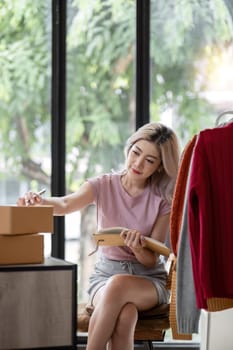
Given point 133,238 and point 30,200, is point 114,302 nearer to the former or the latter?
point 133,238

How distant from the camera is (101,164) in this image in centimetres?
373

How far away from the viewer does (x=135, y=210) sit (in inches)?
128

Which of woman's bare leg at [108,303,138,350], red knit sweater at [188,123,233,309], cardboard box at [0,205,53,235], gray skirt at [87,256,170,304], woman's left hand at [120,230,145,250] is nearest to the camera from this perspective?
red knit sweater at [188,123,233,309]

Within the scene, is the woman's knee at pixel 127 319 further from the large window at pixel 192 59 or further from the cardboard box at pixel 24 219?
the large window at pixel 192 59

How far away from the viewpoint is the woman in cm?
301

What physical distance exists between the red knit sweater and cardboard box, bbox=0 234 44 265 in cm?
80

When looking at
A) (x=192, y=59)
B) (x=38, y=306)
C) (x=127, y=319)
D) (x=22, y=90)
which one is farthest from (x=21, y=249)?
(x=192, y=59)

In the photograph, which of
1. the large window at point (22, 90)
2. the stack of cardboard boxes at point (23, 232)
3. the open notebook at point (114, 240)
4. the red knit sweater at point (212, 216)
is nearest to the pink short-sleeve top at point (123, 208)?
the open notebook at point (114, 240)

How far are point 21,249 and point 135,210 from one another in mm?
594

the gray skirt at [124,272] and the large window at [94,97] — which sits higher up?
the large window at [94,97]

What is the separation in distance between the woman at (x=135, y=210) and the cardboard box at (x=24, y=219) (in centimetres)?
19

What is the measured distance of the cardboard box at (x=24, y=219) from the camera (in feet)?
9.21

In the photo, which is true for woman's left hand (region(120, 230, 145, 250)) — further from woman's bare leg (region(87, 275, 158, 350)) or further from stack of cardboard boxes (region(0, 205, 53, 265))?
stack of cardboard boxes (region(0, 205, 53, 265))

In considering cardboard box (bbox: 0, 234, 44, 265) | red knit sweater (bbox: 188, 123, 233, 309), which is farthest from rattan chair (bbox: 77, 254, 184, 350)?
red knit sweater (bbox: 188, 123, 233, 309)
